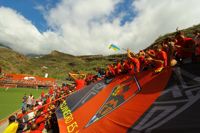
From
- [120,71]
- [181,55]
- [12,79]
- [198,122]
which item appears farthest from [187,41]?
A: [12,79]

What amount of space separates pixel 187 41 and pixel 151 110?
264 centimetres

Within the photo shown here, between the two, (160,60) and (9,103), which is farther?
(9,103)

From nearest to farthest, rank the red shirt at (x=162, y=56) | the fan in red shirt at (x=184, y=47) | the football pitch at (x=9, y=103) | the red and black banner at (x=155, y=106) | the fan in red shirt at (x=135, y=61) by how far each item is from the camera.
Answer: the red and black banner at (x=155, y=106) < the fan in red shirt at (x=184, y=47) < the red shirt at (x=162, y=56) < the fan in red shirt at (x=135, y=61) < the football pitch at (x=9, y=103)

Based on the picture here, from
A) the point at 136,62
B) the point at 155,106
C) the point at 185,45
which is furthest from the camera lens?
the point at 136,62

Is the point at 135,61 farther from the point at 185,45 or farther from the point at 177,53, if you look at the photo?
the point at 177,53

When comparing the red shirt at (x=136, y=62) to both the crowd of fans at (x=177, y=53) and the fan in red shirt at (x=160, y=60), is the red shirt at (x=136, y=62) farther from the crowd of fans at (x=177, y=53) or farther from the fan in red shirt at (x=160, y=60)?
the fan in red shirt at (x=160, y=60)

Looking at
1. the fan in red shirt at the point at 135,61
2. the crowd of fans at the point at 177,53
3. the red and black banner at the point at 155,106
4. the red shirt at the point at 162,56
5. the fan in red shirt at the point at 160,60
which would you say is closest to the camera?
the red and black banner at the point at 155,106

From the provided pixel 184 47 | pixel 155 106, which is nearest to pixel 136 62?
pixel 184 47

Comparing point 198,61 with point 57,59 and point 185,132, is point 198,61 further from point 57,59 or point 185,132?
point 57,59

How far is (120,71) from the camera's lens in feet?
35.5

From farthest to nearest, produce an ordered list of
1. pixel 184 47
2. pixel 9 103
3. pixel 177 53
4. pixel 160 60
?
pixel 9 103 → pixel 160 60 → pixel 184 47 → pixel 177 53

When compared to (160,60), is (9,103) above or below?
above

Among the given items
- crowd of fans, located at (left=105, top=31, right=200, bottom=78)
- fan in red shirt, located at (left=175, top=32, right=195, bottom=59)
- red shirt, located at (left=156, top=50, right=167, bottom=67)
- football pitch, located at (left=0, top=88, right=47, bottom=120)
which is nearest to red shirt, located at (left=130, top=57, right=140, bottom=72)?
crowd of fans, located at (left=105, top=31, right=200, bottom=78)

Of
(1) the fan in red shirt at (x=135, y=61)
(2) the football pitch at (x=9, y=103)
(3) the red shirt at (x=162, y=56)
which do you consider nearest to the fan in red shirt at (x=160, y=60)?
(3) the red shirt at (x=162, y=56)
